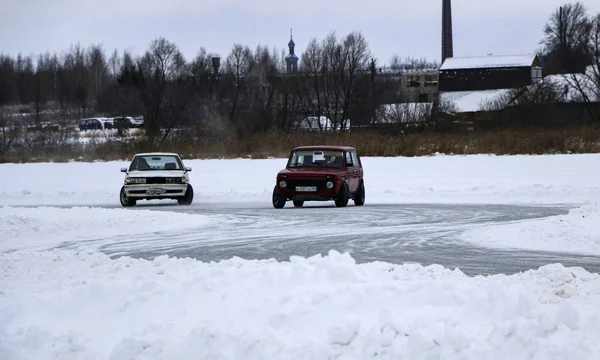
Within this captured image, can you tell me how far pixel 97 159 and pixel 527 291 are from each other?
48.0 m

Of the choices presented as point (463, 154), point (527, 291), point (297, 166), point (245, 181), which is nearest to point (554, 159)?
point (463, 154)

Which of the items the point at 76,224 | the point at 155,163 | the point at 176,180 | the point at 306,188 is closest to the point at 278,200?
the point at 306,188

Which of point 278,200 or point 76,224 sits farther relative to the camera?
point 278,200

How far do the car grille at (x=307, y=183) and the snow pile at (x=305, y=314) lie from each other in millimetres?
14850

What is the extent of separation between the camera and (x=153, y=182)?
2680 centimetres

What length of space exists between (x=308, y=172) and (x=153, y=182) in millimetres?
4953

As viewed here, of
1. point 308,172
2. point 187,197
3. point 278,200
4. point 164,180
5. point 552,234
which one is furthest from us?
point 187,197

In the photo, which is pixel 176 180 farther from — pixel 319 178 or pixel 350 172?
pixel 350 172

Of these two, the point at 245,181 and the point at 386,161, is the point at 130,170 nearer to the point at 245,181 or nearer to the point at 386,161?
the point at 245,181

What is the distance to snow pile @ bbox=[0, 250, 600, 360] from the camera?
6953 mm

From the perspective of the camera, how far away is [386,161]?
48.1 metres

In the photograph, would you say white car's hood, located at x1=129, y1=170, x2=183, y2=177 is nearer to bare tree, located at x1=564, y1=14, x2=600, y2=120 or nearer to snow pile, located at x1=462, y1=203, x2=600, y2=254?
snow pile, located at x1=462, y1=203, x2=600, y2=254

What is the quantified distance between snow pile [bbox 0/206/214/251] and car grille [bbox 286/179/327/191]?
3.50 m

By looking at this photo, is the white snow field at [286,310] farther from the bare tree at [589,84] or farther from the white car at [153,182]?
the bare tree at [589,84]
